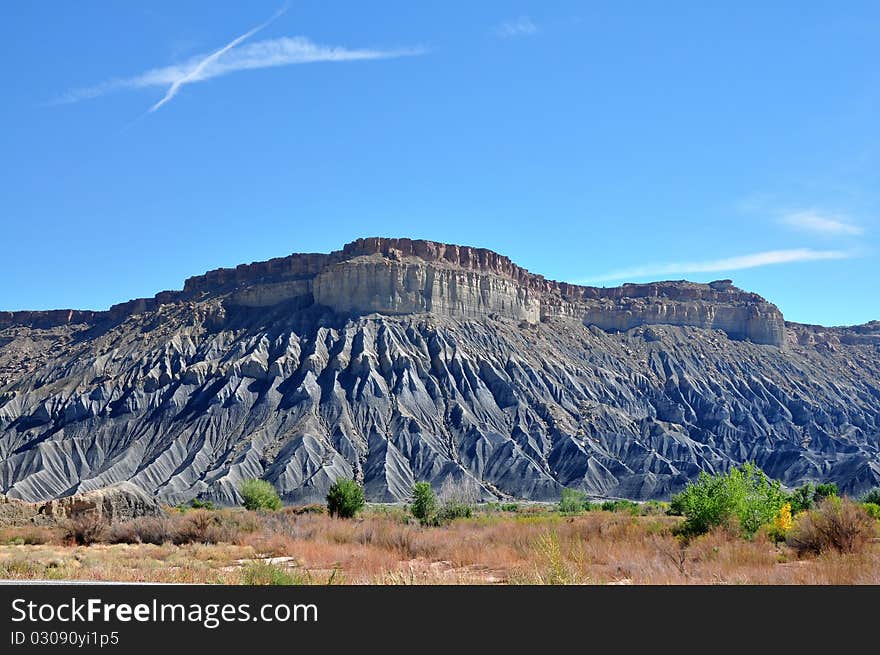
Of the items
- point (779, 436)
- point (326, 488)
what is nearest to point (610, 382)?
point (779, 436)

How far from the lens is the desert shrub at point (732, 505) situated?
21078 millimetres

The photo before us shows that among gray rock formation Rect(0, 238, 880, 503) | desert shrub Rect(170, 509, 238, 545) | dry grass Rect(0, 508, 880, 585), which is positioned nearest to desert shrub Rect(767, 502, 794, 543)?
dry grass Rect(0, 508, 880, 585)

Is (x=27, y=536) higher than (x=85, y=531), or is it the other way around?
(x=85, y=531)

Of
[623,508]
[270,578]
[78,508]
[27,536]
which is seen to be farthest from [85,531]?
[623,508]

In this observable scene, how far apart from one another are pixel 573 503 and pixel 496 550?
144ft

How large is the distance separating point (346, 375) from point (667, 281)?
75270mm

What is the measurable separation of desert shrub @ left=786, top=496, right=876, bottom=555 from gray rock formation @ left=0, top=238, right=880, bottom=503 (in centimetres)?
6042

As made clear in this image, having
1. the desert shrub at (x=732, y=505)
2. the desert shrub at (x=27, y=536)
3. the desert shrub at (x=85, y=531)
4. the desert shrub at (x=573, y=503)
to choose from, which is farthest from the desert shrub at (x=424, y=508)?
the desert shrub at (x=732, y=505)

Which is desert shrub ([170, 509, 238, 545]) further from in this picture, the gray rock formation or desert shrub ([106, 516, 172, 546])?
the gray rock formation

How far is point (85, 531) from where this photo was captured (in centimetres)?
2581

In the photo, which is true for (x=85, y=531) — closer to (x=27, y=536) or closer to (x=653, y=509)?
(x=27, y=536)

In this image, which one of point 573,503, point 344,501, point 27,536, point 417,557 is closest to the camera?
point 417,557

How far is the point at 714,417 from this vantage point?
369ft
